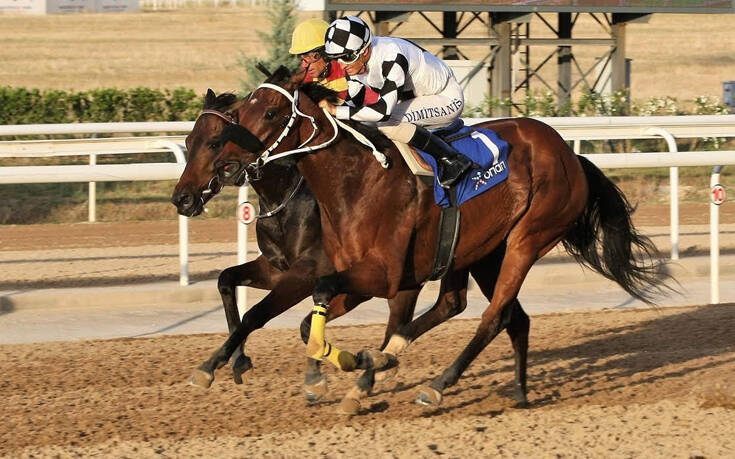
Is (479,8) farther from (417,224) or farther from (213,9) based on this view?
(213,9)

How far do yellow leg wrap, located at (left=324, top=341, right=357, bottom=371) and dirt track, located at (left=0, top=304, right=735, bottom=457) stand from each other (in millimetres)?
248

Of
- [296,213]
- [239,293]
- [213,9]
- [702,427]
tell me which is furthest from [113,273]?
[213,9]

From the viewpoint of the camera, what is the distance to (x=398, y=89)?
15.4 feet

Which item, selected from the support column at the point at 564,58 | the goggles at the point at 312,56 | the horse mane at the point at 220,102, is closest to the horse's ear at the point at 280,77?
the goggles at the point at 312,56

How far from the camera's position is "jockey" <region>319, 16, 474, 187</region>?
15.0 ft

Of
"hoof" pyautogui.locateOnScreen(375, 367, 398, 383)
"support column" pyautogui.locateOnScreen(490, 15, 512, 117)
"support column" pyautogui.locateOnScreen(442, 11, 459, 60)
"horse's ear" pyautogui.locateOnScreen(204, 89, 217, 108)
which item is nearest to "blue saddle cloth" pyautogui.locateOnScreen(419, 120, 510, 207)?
"hoof" pyautogui.locateOnScreen(375, 367, 398, 383)

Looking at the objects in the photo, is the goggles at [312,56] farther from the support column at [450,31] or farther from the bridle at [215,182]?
the support column at [450,31]

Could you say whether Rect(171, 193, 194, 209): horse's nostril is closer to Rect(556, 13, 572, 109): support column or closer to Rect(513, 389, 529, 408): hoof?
Rect(513, 389, 529, 408): hoof

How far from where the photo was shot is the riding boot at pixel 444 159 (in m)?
4.75

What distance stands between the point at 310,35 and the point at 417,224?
822 mm

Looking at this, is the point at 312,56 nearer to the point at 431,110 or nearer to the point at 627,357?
the point at 431,110

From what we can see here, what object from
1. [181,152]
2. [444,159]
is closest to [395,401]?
[444,159]

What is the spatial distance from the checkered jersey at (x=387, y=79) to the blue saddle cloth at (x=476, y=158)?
26cm

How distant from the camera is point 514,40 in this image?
17141 millimetres
